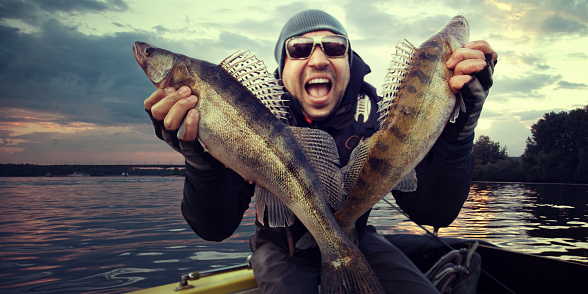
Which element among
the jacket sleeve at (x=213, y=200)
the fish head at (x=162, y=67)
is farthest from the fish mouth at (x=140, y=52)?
the jacket sleeve at (x=213, y=200)

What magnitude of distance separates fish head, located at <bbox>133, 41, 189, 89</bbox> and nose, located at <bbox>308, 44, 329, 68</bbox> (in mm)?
1510

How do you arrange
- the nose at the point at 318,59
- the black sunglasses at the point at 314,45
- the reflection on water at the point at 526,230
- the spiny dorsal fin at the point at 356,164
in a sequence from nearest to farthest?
the spiny dorsal fin at the point at 356,164
the nose at the point at 318,59
the black sunglasses at the point at 314,45
the reflection on water at the point at 526,230

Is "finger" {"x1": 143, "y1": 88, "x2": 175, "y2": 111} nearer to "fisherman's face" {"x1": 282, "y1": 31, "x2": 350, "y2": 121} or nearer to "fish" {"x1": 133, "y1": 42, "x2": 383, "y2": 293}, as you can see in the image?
"fish" {"x1": 133, "y1": 42, "x2": 383, "y2": 293}

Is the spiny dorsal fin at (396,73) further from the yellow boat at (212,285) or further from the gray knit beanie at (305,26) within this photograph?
the yellow boat at (212,285)

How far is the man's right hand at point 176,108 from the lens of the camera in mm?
2502

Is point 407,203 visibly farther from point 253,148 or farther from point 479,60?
point 253,148

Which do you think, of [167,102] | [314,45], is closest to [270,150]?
[167,102]

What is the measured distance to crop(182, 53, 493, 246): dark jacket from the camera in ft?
9.65

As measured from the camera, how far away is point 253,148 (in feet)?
8.29

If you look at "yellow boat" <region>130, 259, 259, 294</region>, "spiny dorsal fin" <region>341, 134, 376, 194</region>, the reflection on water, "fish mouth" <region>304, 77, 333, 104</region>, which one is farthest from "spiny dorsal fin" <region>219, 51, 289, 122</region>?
the reflection on water

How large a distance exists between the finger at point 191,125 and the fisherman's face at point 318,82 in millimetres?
1529

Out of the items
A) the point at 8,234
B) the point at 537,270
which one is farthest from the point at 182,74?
the point at 8,234

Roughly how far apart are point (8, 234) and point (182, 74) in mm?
15984

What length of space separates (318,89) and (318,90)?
0.01 metres
